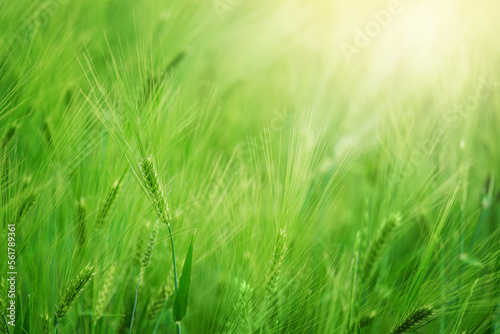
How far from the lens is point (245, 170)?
55 centimetres

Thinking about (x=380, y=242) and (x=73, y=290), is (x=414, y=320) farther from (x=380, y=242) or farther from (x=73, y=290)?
(x=73, y=290)

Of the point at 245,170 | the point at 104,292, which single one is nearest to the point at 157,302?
the point at 104,292

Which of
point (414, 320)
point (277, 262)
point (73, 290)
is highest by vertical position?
point (73, 290)

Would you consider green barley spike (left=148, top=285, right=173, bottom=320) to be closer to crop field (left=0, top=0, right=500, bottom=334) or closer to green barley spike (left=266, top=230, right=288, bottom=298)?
crop field (left=0, top=0, right=500, bottom=334)

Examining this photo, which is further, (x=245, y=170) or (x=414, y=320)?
(x=245, y=170)

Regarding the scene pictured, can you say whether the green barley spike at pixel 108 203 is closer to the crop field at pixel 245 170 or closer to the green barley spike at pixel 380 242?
the crop field at pixel 245 170

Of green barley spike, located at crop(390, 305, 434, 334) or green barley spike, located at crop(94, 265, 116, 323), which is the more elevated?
green barley spike, located at crop(94, 265, 116, 323)

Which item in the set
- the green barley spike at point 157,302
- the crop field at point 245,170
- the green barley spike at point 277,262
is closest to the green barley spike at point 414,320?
the crop field at point 245,170

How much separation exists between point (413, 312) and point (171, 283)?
27 centimetres

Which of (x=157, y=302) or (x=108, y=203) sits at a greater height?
(x=108, y=203)

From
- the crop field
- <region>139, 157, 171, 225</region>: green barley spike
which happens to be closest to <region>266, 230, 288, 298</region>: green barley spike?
the crop field

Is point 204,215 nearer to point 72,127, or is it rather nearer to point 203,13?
point 72,127

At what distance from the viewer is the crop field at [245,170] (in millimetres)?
438

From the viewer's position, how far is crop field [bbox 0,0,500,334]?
0.44m
